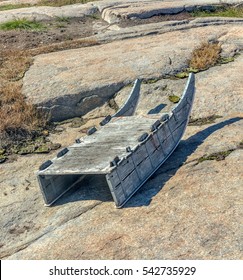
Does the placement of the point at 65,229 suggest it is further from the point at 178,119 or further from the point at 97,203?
the point at 178,119

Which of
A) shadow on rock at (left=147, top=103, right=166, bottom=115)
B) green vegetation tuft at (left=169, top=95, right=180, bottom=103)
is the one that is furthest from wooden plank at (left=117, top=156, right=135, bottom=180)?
green vegetation tuft at (left=169, top=95, right=180, bottom=103)

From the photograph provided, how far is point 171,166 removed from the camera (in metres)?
9.27

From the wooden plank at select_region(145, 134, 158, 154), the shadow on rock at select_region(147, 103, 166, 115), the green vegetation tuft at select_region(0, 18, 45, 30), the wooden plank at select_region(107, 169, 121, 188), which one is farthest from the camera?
the green vegetation tuft at select_region(0, 18, 45, 30)

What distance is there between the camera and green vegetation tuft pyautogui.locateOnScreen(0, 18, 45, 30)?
2107cm

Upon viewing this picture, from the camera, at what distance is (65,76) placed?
13758mm

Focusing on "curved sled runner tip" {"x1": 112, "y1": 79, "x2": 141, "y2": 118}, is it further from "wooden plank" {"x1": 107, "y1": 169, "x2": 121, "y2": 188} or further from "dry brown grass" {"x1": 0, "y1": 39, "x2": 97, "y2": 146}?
"wooden plank" {"x1": 107, "y1": 169, "x2": 121, "y2": 188}

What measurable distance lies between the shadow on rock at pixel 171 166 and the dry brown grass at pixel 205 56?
354 cm

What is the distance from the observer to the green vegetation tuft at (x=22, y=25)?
2107cm

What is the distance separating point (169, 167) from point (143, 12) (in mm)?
13910

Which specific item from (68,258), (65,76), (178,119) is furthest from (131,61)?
(68,258)

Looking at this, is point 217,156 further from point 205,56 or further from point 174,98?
point 205,56

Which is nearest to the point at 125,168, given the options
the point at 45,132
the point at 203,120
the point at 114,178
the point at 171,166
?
the point at 114,178

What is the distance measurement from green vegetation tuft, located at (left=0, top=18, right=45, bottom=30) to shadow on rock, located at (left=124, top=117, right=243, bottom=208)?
12580mm

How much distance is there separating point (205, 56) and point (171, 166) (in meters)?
6.10
